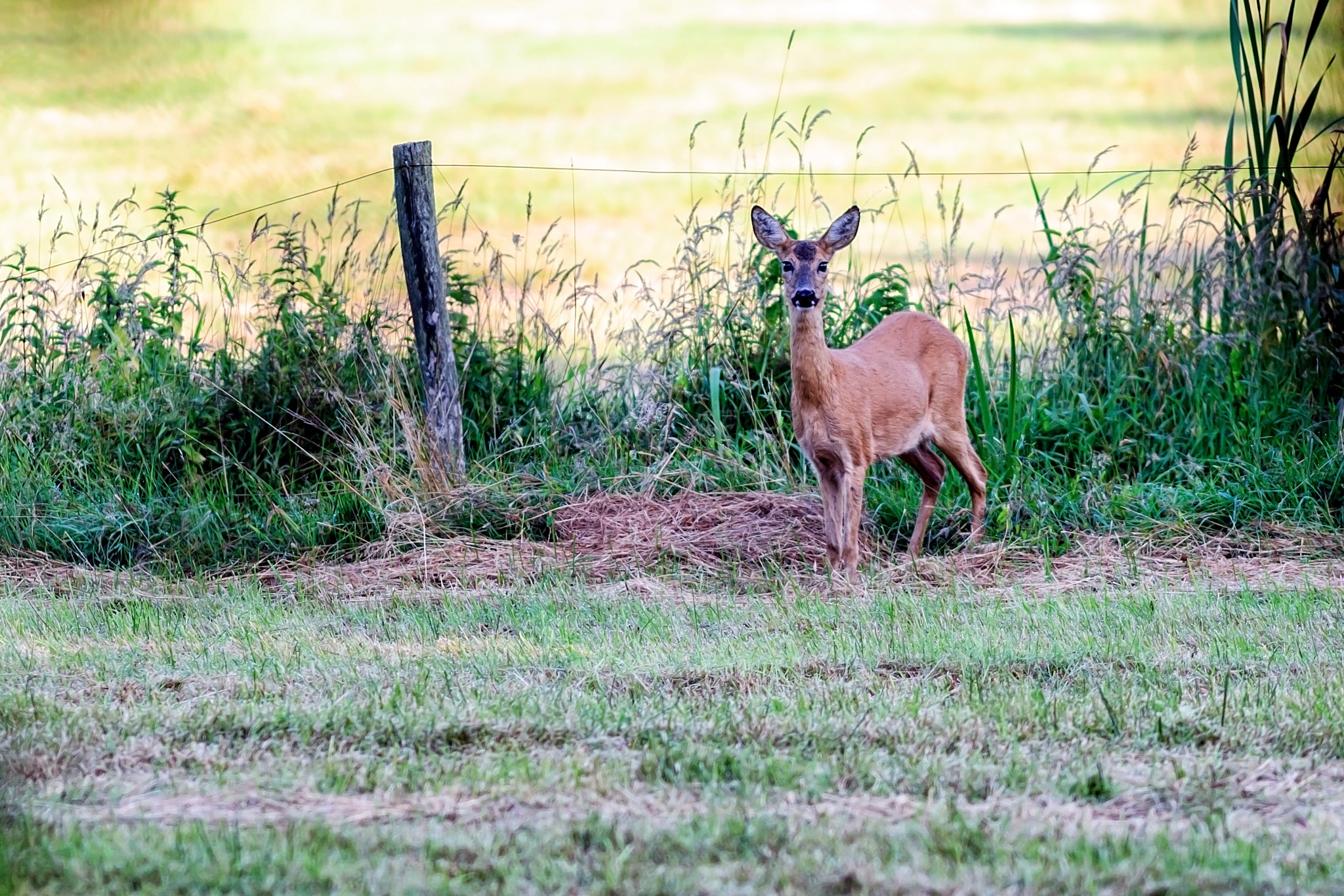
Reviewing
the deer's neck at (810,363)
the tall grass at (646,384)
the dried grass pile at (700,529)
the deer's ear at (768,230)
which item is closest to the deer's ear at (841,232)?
the deer's ear at (768,230)

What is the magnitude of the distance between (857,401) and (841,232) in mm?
695

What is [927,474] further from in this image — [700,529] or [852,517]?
Result: [700,529]

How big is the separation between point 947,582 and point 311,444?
2.93m

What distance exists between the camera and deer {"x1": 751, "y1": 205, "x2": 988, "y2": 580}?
600 centimetres

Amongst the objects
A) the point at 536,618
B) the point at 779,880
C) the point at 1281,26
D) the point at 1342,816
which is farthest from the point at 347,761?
the point at 1281,26

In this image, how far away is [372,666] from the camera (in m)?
4.45

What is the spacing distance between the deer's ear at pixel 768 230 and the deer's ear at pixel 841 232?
17 cm

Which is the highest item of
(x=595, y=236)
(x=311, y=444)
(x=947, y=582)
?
(x=595, y=236)

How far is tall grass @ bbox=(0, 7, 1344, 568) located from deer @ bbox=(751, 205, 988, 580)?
215mm

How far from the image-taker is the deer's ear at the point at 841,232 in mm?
6066

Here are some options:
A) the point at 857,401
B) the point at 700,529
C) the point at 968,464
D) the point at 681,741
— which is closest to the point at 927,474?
the point at 968,464

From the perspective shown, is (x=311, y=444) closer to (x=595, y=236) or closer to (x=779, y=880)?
(x=779, y=880)

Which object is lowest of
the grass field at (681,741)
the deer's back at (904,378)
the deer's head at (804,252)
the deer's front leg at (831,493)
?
the grass field at (681,741)

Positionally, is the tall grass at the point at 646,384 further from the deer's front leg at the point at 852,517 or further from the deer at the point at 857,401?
the deer's front leg at the point at 852,517
